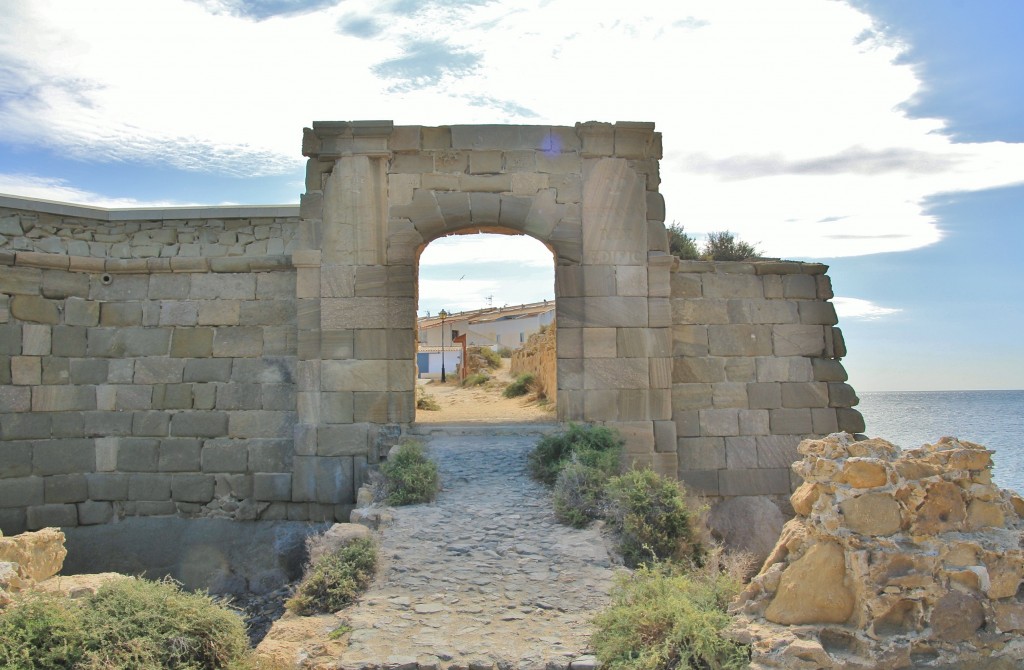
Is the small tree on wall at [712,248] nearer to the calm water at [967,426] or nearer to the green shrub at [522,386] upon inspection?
the green shrub at [522,386]

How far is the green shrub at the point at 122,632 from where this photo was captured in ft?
15.1

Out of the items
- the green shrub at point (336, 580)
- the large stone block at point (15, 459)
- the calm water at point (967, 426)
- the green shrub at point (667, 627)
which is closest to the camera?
the green shrub at point (667, 627)

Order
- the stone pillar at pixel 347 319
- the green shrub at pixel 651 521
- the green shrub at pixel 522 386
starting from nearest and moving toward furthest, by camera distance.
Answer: the green shrub at pixel 651 521
the stone pillar at pixel 347 319
the green shrub at pixel 522 386

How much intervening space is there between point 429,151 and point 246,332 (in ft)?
11.4

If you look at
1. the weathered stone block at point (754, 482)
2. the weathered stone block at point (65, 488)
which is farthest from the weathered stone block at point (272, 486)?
the weathered stone block at point (754, 482)

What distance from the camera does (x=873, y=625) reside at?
431 centimetres

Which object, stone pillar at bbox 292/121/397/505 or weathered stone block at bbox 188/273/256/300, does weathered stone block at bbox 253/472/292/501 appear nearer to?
stone pillar at bbox 292/121/397/505

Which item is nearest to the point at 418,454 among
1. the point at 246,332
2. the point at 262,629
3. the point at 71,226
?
the point at 262,629

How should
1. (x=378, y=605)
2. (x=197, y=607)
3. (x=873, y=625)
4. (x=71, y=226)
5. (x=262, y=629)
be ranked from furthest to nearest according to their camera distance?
(x=71, y=226) → (x=262, y=629) → (x=378, y=605) → (x=197, y=607) → (x=873, y=625)

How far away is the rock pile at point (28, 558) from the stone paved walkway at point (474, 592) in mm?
1866

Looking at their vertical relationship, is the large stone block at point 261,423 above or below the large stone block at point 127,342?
below

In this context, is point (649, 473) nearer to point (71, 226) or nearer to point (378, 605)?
point (378, 605)

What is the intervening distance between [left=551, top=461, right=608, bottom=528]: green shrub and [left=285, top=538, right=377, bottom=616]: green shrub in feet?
6.50

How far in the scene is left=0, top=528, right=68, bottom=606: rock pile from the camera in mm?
5488
